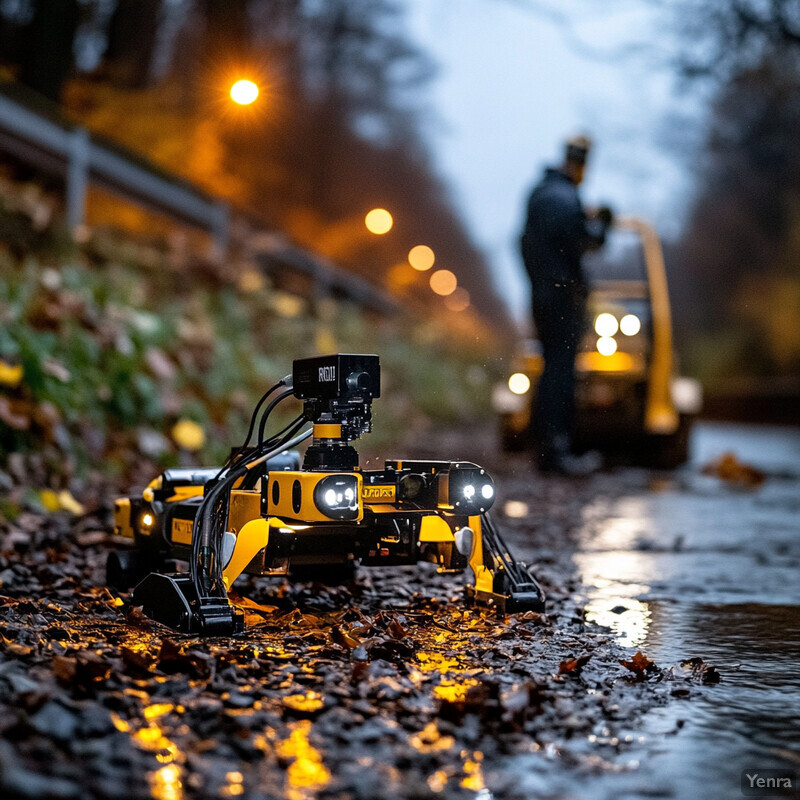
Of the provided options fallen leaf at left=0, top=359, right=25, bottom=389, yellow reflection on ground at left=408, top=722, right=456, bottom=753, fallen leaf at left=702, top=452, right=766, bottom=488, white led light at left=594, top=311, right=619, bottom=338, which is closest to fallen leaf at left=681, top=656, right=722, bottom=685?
yellow reflection on ground at left=408, top=722, right=456, bottom=753

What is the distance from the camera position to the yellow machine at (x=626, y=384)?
1457 cm

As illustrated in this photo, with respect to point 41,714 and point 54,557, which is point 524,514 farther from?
point 41,714

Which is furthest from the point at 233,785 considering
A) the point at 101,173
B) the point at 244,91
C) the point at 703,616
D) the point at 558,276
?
the point at 101,173

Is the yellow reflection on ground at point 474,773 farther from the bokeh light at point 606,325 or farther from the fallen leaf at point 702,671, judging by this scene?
the bokeh light at point 606,325

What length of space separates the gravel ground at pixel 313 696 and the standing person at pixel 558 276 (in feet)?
15.1

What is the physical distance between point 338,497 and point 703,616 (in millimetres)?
1914

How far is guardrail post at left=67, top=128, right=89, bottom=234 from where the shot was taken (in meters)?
12.8

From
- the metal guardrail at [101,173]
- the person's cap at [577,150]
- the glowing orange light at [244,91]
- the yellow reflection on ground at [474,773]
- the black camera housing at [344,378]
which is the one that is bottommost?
the yellow reflection on ground at [474,773]

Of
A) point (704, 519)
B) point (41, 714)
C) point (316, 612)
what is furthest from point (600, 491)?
point (41, 714)

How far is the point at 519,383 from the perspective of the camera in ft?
49.3

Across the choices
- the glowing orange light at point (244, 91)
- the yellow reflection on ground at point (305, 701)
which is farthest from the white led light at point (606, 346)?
the yellow reflection on ground at point (305, 701)

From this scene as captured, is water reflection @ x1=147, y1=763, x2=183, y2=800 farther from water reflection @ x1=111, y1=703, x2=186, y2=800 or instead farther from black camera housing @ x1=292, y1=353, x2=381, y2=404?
black camera housing @ x1=292, y1=353, x2=381, y2=404

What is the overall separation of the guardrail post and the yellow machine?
538 cm

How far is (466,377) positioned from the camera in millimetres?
31469
